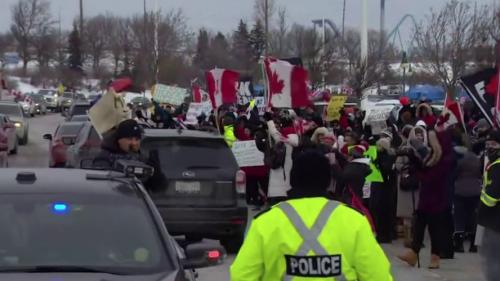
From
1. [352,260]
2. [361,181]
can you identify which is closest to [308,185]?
[352,260]

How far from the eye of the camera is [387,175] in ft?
43.8

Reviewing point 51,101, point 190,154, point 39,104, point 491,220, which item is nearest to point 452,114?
point 190,154

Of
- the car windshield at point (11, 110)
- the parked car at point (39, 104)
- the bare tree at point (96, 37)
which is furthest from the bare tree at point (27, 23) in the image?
the car windshield at point (11, 110)

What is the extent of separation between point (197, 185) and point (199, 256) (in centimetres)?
615

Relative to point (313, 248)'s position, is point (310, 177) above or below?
above

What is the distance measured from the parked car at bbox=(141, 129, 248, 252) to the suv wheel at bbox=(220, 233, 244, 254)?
31 cm

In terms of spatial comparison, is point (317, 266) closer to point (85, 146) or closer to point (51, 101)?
point (85, 146)

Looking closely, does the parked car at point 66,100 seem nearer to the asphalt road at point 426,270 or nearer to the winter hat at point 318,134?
the winter hat at point 318,134

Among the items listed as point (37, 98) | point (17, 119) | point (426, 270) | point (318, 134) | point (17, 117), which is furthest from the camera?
point (37, 98)

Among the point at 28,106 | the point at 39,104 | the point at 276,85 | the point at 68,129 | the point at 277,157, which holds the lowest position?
the point at 39,104

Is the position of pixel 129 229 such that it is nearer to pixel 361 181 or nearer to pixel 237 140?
pixel 361 181

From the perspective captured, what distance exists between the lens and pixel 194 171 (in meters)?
12.0

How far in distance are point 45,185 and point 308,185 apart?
6.96 ft

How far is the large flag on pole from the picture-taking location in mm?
12391
